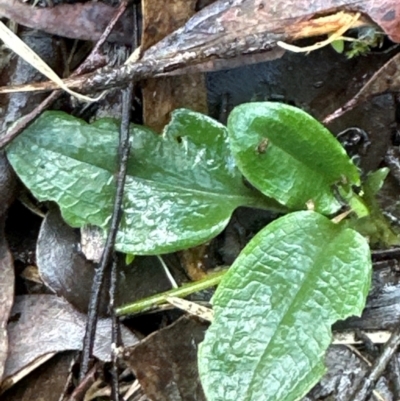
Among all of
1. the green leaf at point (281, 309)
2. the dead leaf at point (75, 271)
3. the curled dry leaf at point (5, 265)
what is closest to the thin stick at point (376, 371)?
the green leaf at point (281, 309)

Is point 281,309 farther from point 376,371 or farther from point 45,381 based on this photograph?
point 45,381

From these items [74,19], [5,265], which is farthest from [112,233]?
[74,19]

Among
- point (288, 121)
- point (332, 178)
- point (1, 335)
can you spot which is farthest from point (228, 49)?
point (1, 335)

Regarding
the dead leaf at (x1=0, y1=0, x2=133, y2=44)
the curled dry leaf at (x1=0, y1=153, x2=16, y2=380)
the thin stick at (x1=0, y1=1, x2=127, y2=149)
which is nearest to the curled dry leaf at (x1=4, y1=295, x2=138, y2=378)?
the curled dry leaf at (x1=0, y1=153, x2=16, y2=380)

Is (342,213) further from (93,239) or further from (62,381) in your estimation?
(62,381)

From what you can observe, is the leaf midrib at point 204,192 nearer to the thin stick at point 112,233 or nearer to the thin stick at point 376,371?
the thin stick at point 112,233
